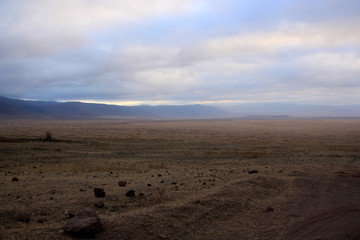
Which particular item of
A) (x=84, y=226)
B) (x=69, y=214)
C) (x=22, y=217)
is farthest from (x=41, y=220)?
(x=84, y=226)

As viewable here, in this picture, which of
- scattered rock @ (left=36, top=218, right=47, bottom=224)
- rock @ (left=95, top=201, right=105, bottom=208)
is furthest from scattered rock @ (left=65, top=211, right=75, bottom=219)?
rock @ (left=95, top=201, right=105, bottom=208)

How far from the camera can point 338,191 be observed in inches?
407

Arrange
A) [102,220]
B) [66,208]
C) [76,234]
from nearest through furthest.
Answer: [76,234] < [102,220] < [66,208]

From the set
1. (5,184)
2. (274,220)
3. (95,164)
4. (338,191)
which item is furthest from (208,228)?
(95,164)

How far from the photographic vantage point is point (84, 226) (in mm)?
5973

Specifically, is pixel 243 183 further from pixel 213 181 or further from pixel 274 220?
pixel 274 220

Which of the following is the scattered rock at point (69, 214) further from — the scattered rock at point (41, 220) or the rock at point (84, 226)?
the rock at point (84, 226)

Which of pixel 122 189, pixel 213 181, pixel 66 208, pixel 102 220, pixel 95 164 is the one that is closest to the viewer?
pixel 102 220

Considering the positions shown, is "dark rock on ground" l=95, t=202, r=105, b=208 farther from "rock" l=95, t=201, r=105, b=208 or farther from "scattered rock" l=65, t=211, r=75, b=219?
"scattered rock" l=65, t=211, r=75, b=219

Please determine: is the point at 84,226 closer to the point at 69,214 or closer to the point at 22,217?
the point at 69,214

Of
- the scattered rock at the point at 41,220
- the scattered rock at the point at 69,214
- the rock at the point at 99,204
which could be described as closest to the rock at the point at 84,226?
the scattered rock at the point at 69,214

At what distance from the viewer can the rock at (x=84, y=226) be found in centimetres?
595

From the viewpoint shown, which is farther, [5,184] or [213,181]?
[213,181]

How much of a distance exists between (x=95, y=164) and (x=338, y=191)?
37.5 ft
